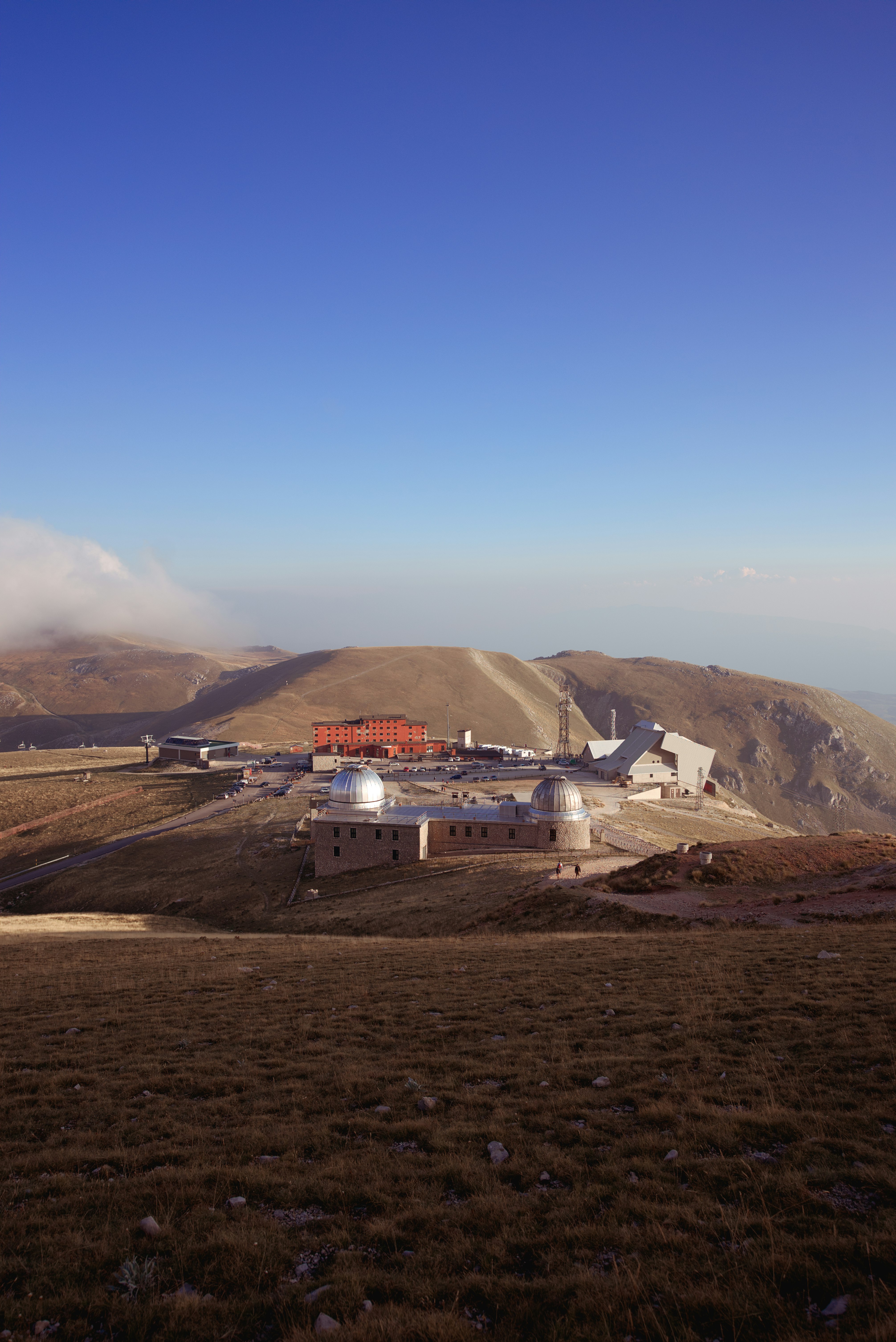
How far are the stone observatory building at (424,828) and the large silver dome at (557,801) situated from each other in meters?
0.05

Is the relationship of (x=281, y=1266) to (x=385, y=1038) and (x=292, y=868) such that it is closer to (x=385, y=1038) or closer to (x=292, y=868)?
(x=385, y=1038)

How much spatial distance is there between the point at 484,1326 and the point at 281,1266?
2.20 metres

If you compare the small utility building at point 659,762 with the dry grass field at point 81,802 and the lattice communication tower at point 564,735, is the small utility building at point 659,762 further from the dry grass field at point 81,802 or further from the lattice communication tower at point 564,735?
the dry grass field at point 81,802

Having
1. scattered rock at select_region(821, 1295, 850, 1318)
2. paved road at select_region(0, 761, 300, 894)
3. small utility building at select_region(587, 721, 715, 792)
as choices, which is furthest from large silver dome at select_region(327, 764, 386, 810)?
scattered rock at select_region(821, 1295, 850, 1318)

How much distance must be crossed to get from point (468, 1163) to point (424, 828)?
154 ft

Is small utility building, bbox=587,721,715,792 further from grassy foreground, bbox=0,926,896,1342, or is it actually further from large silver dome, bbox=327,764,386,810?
grassy foreground, bbox=0,926,896,1342

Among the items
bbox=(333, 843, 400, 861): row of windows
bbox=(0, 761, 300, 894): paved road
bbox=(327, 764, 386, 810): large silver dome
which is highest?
bbox=(327, 764, 386, 810): large silver dome

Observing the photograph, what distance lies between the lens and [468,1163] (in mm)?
8516

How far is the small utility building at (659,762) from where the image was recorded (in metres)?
98.1

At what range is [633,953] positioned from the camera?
70.6 feet

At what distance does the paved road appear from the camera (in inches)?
2450

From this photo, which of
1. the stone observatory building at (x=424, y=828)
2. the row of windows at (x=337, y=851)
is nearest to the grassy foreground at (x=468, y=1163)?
the stone observatory building at (x=424, y=828)

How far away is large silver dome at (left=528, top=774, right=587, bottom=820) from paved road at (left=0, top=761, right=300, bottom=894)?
39124 mm

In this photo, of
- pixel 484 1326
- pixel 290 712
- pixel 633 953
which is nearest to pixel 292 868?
pixel 633 953
